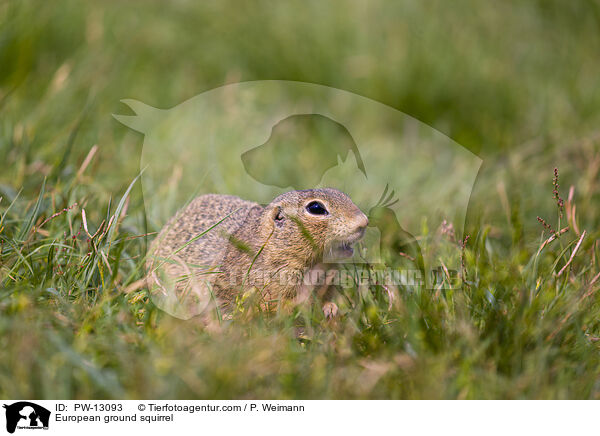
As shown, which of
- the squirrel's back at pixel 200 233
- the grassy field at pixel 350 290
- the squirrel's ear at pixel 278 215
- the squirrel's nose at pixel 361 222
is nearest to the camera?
the grassy field at pixel 350 290

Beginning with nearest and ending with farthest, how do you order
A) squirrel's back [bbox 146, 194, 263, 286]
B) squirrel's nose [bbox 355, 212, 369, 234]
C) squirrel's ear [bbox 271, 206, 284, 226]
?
1. squirrel's nose [bbox 355, 212, 369, 234]
2. squirrel's ear [bbox 271, 206, 284, 226]
3. squirrel's back [bbox 146, 194, 263, 286]

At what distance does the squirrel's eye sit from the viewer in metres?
2.87

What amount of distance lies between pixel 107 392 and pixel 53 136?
2.72 meters

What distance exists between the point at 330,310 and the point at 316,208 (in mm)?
481

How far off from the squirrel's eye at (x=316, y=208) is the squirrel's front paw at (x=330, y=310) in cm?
44

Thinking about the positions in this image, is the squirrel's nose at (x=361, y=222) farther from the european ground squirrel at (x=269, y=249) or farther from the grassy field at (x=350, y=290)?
the grassy field at (x=350, y=290)

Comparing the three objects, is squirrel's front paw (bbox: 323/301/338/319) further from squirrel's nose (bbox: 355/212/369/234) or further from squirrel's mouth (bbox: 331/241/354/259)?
squirrel's nose (bbox: 355/212/369/234)

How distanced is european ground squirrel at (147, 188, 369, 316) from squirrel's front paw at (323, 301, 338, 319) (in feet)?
0.60

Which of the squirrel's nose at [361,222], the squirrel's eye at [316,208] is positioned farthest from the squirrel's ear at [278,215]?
the squirrel's nose at [361,222]

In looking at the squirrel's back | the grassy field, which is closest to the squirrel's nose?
the grassy field

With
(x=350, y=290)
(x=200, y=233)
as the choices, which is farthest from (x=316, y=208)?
(x=200, y=233)

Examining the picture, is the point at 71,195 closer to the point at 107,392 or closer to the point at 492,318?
the point at 107,392

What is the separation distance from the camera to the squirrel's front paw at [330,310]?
281 cm

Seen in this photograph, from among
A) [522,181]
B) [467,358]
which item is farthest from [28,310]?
[522,181]
